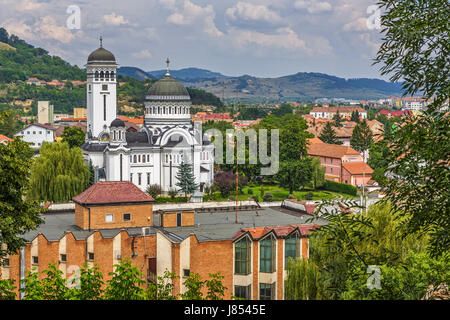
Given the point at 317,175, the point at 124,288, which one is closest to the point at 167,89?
the point at 317,175

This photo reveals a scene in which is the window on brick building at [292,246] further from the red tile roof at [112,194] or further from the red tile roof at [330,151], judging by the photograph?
the red tile roof at [330,151]

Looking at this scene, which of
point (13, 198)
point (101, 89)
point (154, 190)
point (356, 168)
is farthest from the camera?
point (356, 168)

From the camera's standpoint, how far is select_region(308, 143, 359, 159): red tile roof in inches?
2631

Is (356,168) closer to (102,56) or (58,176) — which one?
(102,56)

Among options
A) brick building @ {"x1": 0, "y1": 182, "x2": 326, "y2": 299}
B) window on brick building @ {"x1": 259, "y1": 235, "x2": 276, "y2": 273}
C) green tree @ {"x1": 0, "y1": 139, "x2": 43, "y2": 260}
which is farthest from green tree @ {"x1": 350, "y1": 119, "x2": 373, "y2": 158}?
green tree @ {"x1": 0, "y1": 139, "x2": 43, "y2": 260}

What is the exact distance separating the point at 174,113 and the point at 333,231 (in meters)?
45.9

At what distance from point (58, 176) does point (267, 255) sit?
22.6 meters

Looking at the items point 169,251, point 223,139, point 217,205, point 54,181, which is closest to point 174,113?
point 223,139

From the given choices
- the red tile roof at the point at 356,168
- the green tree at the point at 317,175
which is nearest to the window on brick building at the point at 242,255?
the green tree at the point at 317,175

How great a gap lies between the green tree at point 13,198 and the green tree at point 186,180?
3567cm

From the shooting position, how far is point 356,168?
210 ft

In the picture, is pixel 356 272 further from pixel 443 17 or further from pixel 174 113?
pixel 174 113

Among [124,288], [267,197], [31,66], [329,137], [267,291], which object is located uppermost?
[31,66]

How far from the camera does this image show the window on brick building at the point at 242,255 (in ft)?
82.8
